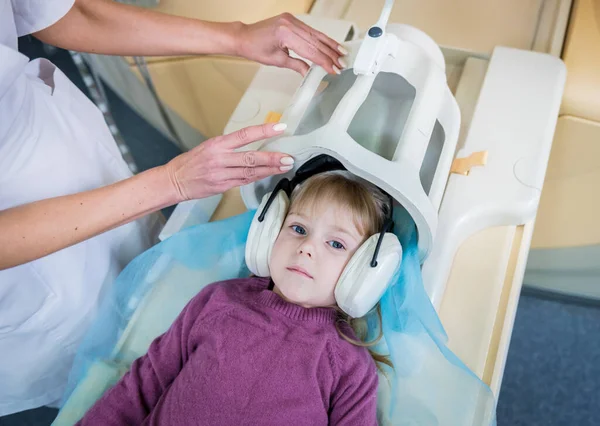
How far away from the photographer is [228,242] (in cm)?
104

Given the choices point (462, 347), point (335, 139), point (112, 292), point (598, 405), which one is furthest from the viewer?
point (598, 405)

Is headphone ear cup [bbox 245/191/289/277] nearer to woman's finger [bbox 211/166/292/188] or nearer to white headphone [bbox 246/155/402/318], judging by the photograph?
white headphone [bbox 246/155/402/318]

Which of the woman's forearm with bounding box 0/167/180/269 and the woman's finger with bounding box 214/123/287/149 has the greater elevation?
the woman's finger with bounding box 214/123/287/149

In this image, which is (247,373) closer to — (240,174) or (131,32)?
(240,174)

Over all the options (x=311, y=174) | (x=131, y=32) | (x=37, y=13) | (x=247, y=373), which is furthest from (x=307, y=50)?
(x=247, y=373)

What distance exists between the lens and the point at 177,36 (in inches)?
40.1

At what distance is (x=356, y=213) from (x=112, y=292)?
18.2 inches

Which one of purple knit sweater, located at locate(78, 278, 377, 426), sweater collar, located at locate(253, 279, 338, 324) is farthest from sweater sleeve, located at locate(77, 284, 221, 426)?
sweater collar, located at locate(253, 279, 338, 324)

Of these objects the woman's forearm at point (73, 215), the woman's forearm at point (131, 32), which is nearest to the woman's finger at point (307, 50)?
the woman's forearm at point (131, 32)

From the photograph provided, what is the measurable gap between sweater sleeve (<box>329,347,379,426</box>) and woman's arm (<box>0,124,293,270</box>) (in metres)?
0.32

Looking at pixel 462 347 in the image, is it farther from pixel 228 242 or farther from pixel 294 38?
pixel 294 38

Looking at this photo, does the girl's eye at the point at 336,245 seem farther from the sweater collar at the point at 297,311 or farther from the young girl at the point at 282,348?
the sweater collar at the point at 297,311

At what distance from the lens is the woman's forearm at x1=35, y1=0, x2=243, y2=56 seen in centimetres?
97

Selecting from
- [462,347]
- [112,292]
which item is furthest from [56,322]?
[462,347]
